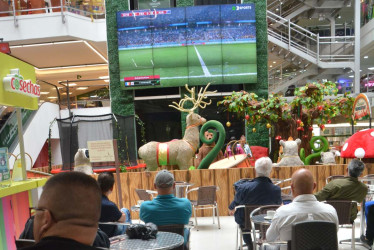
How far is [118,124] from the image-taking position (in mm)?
9453

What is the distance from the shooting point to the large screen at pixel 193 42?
12836 mm

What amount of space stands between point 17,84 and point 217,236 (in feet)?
12.7

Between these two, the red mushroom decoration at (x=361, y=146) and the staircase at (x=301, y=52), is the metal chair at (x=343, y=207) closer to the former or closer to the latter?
the red mushroom decoration at (x=361, y=146)

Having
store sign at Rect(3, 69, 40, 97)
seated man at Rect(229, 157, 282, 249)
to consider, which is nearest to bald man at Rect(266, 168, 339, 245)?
seated man at Rect(229, 157, 282, 249)

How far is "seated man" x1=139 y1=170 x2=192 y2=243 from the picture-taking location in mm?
3289

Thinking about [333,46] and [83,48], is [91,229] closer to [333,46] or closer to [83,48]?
[83,48]

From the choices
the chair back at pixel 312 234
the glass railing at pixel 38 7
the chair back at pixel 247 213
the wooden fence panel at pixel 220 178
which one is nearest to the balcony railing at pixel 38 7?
the glass railing at pixel 38 7

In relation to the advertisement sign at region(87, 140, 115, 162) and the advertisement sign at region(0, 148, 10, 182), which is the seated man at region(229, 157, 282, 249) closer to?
the advertisement sign at region(0, 148, 10, 182)

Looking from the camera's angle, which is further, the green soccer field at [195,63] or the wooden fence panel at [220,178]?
the green soccer field at [195,63]

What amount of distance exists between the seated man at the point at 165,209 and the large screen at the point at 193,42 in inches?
391

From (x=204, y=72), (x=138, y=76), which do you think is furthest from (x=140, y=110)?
(x=204, y=72)

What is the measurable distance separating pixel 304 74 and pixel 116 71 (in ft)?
25.0

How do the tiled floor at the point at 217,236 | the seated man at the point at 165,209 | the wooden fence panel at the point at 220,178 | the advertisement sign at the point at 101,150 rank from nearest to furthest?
the seated man at the point at 165,209 < the tiled floor at the point at 217,236 < the advertisement sign at the point at 101,150 < the wooden fence panel at the point at 220,178

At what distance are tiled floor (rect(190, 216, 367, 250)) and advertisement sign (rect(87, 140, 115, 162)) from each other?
2254mm
